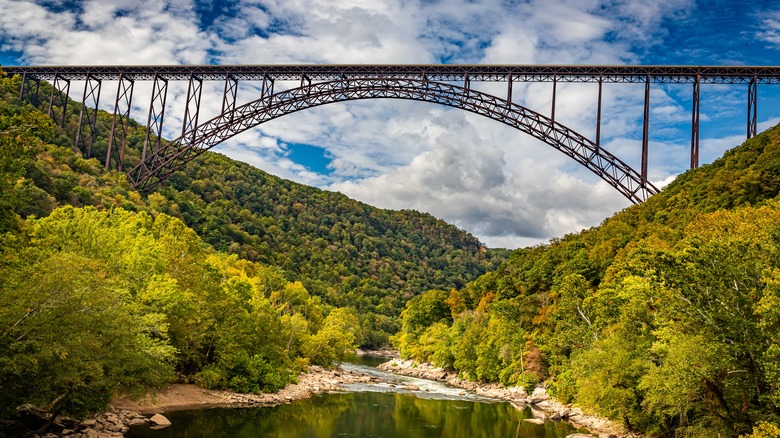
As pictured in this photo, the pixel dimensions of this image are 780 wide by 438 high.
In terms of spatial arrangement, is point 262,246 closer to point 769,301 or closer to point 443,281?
point 443,281

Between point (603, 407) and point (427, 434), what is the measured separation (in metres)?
9.28

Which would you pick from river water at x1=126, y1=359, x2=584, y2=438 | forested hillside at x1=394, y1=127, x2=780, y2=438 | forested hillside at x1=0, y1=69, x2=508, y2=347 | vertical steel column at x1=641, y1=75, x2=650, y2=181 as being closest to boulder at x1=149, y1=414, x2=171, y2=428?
river water at x1=126, y1=359, x2=584, y2=438

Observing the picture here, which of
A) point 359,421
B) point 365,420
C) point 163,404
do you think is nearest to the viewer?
point 163,404

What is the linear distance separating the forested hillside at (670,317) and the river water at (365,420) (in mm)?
4824

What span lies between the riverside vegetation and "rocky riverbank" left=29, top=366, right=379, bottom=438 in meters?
1.13

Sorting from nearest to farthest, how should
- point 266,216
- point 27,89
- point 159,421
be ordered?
1. point 159,421
2. point 27,89
3. point 266,216

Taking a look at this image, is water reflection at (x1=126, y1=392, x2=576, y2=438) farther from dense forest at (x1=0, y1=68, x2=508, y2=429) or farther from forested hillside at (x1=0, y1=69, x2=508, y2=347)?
forested hillside at (x1=0, y1=69, x2=508, y2=347)

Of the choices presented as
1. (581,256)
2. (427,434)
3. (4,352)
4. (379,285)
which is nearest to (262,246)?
(379,285)

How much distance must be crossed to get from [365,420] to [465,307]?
5399 cm

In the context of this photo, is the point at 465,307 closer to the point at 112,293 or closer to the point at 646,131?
the point at 646,131

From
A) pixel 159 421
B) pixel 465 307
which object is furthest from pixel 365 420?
pixel 465 307

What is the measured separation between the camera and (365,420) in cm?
3600

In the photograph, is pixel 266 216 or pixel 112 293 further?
pixel 266 216

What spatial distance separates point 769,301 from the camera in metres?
18.4
